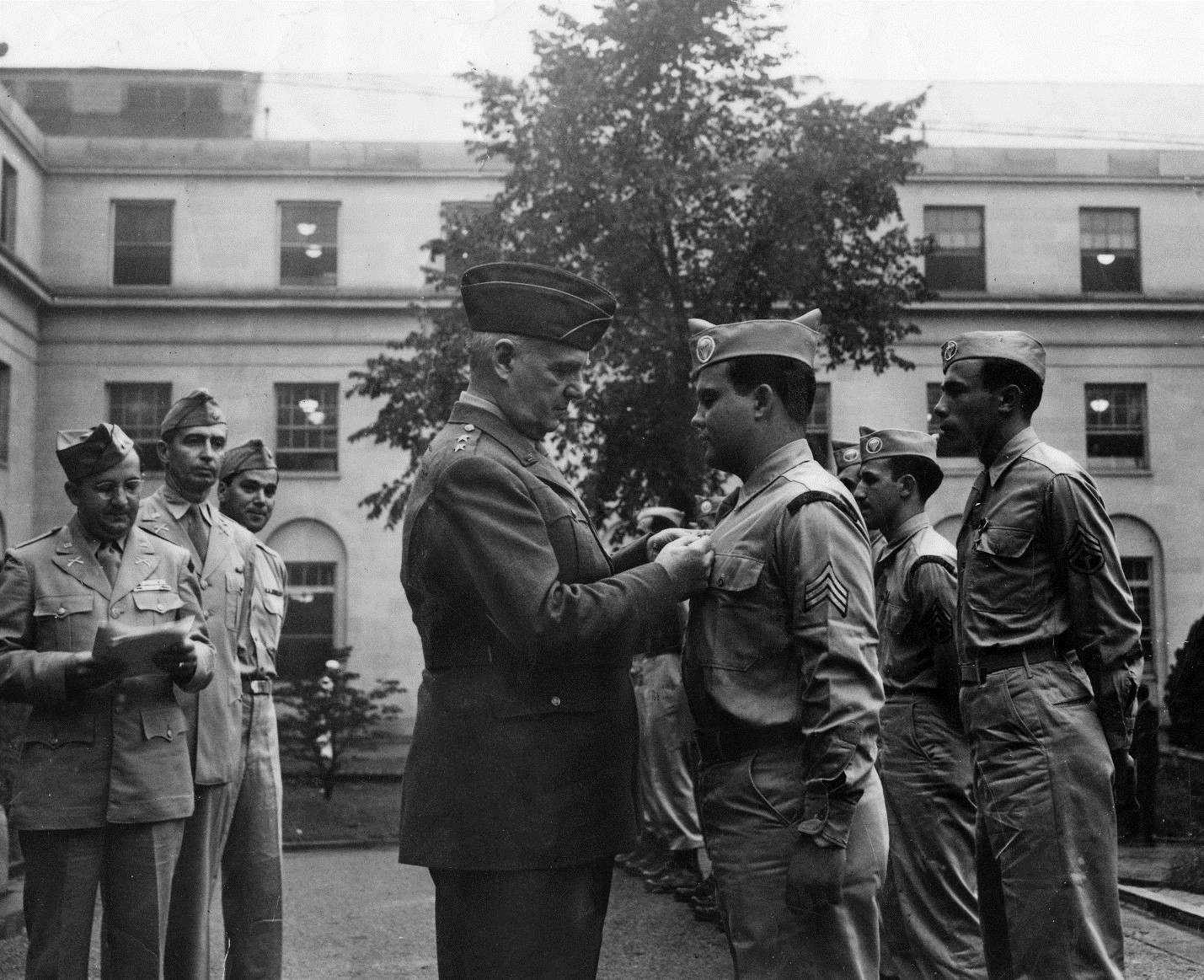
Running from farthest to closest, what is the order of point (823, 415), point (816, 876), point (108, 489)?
point (823, 415)
point (108, 489)
point (816, 876)

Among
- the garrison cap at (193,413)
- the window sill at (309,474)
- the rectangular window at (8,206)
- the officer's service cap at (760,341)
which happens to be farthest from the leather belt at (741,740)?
the rectangular window at (8,206)

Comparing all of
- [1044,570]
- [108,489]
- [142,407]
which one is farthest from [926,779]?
[142,407]

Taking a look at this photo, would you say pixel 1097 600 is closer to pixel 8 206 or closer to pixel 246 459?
pixel 246 459

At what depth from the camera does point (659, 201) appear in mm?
16172

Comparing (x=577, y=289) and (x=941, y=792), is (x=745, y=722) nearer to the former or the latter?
(x=577, y=289)

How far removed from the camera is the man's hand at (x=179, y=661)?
4531 mm

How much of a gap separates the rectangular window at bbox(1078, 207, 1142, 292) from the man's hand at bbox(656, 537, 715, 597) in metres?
27.3

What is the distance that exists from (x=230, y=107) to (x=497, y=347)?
28.2 meters

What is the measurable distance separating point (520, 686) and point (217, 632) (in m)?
2.84

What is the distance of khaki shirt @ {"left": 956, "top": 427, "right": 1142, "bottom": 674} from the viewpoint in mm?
4164

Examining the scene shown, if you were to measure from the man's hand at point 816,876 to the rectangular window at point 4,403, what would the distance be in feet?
82.2

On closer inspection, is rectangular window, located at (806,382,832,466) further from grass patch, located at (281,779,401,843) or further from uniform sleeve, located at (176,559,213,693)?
uniform sleeve, located at (176,559,213,693)

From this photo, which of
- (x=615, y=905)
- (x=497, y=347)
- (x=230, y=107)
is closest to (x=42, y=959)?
(x=497, y=347)

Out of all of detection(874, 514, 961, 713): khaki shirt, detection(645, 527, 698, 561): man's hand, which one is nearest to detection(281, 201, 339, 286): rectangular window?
detection(874, 514, 961, 713): khaki shirt
